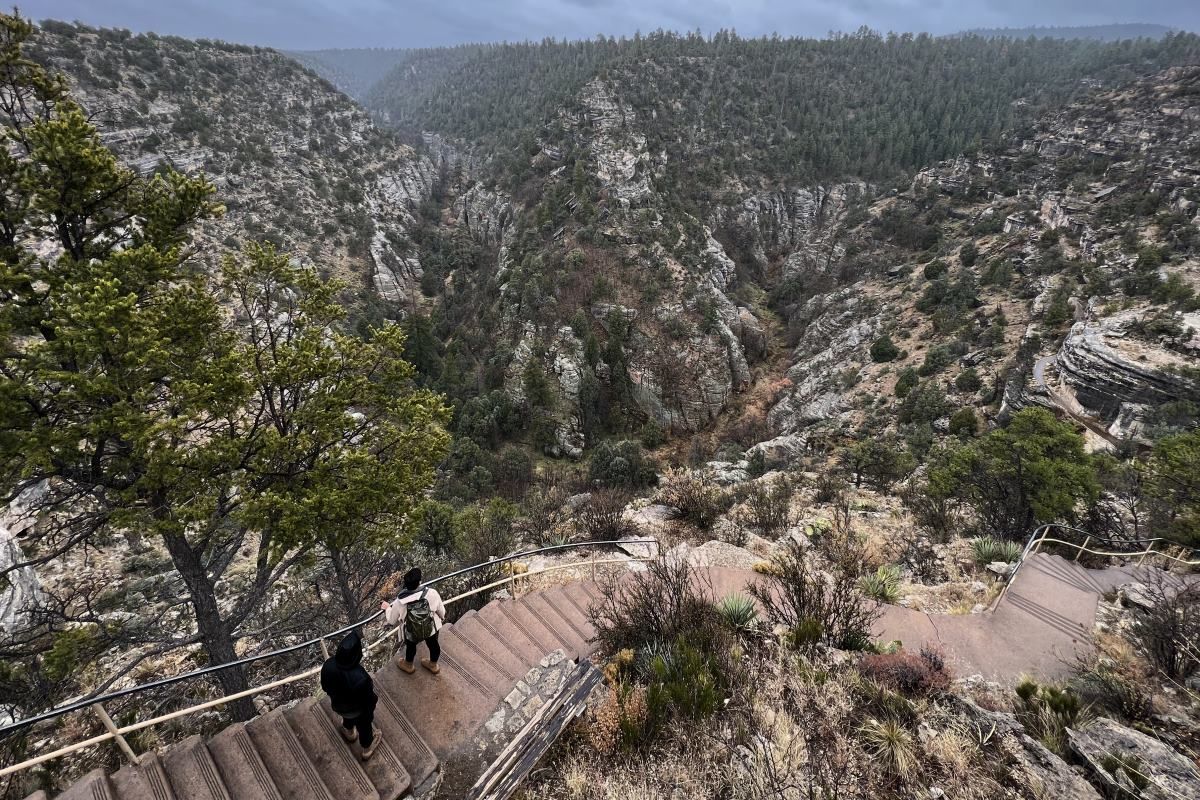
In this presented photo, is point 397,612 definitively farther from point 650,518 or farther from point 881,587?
point 650,518

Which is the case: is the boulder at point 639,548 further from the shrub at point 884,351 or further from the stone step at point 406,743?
the shrub at point 884,351

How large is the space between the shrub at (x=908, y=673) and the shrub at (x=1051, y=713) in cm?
75

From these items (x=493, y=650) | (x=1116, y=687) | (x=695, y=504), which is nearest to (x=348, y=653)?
(x=493, y=650)

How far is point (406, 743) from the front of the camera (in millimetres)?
4988

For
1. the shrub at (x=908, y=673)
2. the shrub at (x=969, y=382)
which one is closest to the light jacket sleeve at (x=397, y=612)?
the shrub at (x=908, y=673)

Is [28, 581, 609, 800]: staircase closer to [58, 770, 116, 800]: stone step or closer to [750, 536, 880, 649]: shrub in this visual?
[58, 770, 116, 800]: stone step

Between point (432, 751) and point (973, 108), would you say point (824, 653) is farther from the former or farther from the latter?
point (973, 108)

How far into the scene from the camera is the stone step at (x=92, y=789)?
11.8 feet

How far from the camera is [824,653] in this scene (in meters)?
6.72

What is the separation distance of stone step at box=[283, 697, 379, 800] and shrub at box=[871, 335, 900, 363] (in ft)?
129

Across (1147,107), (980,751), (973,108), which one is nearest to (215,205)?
(980,751)

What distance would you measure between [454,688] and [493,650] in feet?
3.00

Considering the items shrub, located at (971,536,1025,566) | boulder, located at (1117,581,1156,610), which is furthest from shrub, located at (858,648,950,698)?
shrub, located at (971,536,1025,566)

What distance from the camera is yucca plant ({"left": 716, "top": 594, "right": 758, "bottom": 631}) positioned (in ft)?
24.6
